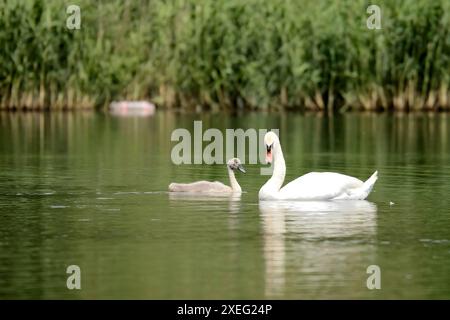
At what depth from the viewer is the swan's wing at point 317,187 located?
637 inches

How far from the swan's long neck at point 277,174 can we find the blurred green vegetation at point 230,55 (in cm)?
2097

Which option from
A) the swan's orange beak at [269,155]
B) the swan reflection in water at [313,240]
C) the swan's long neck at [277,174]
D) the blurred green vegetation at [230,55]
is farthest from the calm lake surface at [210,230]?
the blurred green vegetation at [230,55]

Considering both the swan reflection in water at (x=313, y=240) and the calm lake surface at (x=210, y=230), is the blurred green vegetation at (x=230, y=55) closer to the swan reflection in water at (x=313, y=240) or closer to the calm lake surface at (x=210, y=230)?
the calm lake surface at (x=210, y=230)

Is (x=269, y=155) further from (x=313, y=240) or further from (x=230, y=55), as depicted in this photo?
(x=230, y=55)

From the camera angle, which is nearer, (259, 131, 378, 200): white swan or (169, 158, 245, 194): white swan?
(259, 131, 378, 200): white swan

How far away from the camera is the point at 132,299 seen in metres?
10.4

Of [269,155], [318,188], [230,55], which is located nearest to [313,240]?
[318,188]

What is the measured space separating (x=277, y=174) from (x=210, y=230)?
2.79m

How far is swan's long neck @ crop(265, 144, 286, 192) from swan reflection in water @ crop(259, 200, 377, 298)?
19cm

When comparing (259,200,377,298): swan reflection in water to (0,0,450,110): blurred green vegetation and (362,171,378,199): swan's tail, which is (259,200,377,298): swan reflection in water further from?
(0,0,450,110): blurred green vegetation

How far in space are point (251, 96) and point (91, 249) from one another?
2720cm

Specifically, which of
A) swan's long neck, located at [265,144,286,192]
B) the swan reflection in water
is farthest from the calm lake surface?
swan's long neck, located at [265,144,286,192]

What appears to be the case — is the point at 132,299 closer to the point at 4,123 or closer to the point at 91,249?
the point at 91,249

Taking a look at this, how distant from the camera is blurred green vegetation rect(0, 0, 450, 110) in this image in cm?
3800
